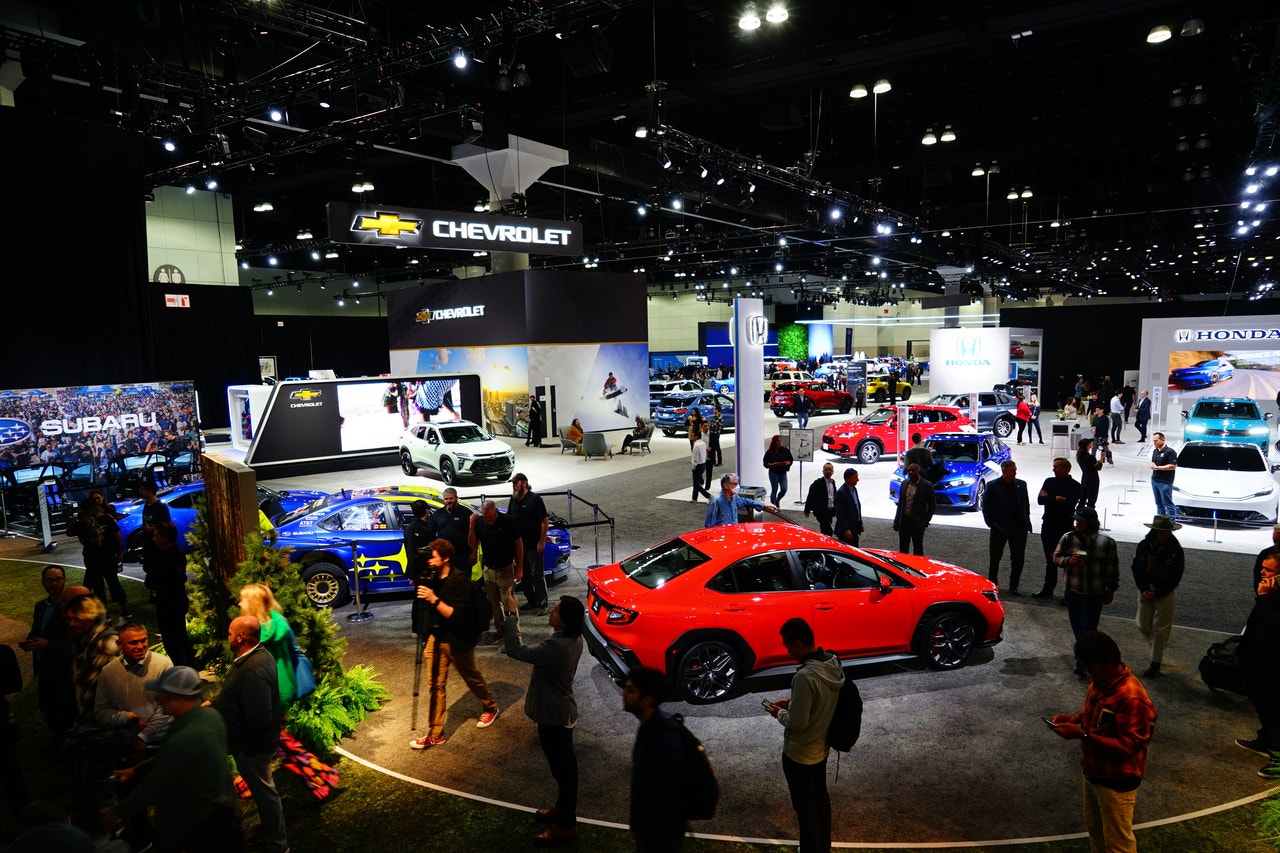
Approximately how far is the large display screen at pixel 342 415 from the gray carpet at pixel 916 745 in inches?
508

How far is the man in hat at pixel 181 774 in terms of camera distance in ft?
11.0

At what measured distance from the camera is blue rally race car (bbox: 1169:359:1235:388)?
21672 millimetres

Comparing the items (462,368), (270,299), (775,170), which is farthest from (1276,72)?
(270,299)

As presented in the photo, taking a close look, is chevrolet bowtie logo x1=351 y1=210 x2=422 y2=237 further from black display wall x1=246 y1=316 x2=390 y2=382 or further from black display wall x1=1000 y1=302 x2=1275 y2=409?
black display wall x1=1000 y1=302 x2=1275 y2=409

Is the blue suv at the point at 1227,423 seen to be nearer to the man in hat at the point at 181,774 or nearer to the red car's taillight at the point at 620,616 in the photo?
the red car's taillight at the point at 620,616

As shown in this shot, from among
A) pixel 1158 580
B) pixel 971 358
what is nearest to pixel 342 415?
pixel 1158 580

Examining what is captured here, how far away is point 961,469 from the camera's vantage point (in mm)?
13211

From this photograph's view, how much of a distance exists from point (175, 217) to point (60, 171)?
15297 millimetres

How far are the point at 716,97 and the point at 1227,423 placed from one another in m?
13.4

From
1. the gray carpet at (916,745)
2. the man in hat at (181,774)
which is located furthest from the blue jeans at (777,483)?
the man in hat at (181,774)

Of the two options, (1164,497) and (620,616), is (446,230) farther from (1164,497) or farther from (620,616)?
(1164,497)

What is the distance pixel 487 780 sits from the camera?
16.9ft

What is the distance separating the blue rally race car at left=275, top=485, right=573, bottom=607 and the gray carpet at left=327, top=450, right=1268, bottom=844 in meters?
0.93

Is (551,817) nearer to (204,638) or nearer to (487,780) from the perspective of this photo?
(487,780)
